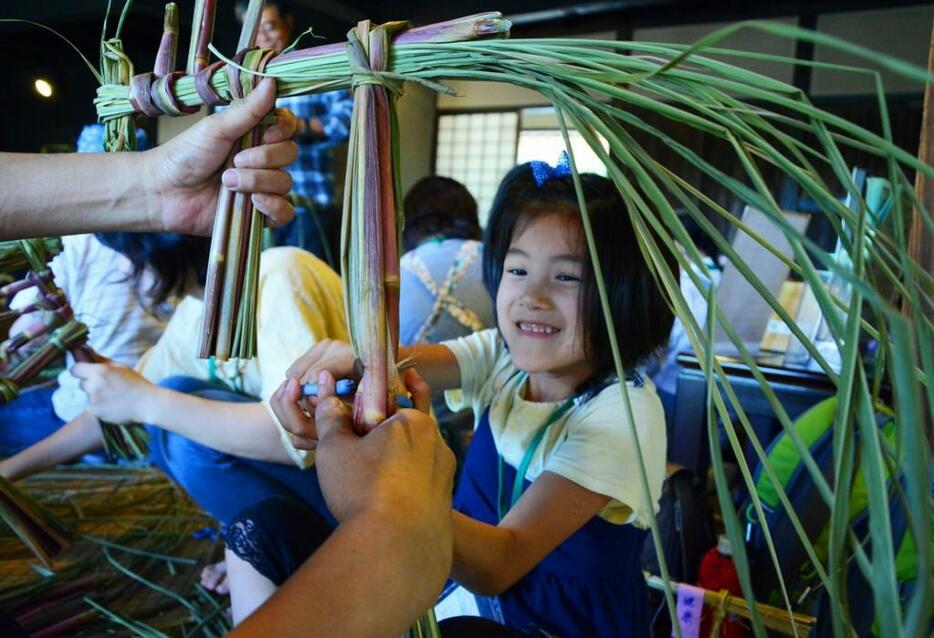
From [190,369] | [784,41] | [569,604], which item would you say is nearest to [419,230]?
[190,369]

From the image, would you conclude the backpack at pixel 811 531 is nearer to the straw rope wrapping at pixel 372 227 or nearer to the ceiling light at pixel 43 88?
the straw rope wrapping at pixel 372 227

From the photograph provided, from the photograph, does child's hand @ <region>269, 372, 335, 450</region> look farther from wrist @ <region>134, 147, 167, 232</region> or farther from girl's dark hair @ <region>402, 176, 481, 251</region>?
girl's dark hair @ <region>402, 176, 481, 251</region>

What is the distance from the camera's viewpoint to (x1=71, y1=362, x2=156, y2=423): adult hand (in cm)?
127

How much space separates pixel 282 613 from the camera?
408 mm

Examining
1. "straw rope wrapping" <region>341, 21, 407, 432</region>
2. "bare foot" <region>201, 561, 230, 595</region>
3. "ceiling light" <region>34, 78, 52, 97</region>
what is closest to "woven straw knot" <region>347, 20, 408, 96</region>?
"straw rope wrapping" <region>341, 21, 407, 432</region>

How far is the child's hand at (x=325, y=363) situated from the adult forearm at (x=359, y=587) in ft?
0.81

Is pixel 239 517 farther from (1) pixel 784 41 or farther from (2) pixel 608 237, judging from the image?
(1) pixel 784 41

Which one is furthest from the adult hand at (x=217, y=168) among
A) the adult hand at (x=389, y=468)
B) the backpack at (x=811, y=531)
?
the backpack at (x=811, y=531)

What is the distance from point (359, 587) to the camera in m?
0.43

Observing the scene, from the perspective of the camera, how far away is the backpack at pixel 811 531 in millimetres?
1035

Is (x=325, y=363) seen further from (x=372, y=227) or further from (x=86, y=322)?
(x=86, y=322)

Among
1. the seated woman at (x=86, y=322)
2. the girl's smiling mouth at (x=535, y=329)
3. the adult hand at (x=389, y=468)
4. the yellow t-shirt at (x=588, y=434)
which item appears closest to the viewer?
the adult hand at (x=389, y=468)

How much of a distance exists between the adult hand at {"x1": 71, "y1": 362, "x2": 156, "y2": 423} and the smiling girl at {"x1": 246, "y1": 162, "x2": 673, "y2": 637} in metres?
0.36

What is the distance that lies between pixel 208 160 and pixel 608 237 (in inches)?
20.6
